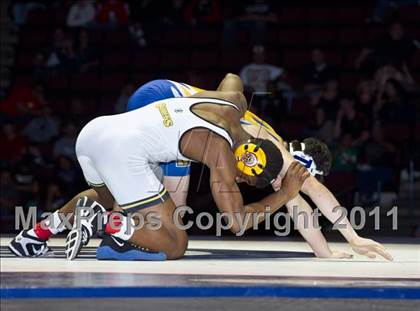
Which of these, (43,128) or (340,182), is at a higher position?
(340,182)

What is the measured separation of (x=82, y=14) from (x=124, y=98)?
2071 millimetres

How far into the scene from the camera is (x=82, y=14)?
1353 cm

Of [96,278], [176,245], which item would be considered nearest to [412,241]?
[176,245]

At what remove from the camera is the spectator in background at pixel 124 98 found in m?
11.9

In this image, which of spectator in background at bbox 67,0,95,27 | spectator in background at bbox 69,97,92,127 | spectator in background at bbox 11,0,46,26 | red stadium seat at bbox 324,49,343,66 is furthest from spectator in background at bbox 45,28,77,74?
red stadium seat at bbox 324,49,343,66

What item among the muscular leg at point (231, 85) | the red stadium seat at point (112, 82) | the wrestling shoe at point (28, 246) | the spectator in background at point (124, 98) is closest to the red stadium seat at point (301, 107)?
the spectator in background at point (124, 98)

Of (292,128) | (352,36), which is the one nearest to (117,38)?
(352,36)

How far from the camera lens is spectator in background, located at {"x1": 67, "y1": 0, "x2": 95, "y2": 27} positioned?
1350cm

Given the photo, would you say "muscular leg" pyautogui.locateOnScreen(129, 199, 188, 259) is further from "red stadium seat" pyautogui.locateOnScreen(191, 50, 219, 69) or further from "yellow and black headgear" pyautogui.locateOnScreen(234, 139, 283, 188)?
"red stadium seat" pyautogui.locateOnScreen(191, 50, 219, 69)

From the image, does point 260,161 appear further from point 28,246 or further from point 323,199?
point 28,246

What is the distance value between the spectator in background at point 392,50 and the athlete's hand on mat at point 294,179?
243 inches

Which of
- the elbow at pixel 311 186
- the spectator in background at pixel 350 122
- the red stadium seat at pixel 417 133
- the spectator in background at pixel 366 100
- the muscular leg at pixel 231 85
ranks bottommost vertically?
the red stadium seat at pixel 417 133

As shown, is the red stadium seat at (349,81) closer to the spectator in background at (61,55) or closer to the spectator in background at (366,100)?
the spectator in background at (366,100)

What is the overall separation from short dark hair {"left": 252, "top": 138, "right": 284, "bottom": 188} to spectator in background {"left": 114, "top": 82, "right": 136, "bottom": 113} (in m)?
6.37
